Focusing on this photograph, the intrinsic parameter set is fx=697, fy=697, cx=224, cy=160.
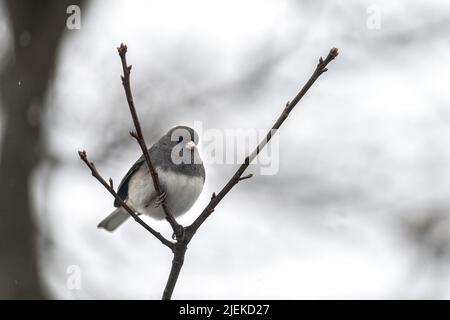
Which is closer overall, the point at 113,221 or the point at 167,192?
the point at 167,192

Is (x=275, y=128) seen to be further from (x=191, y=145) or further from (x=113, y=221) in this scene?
(x=113, y=221)

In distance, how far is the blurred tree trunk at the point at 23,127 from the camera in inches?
227

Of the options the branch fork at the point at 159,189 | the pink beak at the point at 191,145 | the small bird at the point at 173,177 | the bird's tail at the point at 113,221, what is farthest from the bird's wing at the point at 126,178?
the branch fork at the point at 159,189

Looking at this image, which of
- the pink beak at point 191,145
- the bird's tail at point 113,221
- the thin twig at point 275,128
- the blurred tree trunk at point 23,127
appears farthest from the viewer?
the blurred tree trunk at point 23,127

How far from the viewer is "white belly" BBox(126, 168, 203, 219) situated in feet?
12.8

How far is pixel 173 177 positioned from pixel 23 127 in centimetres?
256

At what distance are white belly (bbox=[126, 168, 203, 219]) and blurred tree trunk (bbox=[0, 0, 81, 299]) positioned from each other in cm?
187

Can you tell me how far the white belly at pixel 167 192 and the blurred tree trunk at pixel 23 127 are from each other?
73.8 inches

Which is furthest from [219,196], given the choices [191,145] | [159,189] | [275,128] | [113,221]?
[113,221]

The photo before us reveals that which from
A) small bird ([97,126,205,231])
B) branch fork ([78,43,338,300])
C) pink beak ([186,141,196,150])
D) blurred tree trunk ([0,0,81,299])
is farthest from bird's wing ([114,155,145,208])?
blurred tree trunk ([0,0,81,299])

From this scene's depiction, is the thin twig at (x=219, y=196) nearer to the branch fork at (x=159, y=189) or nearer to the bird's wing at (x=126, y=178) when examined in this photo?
the branch fork at (x=159, y=189)

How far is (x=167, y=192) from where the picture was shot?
12.7 feet
